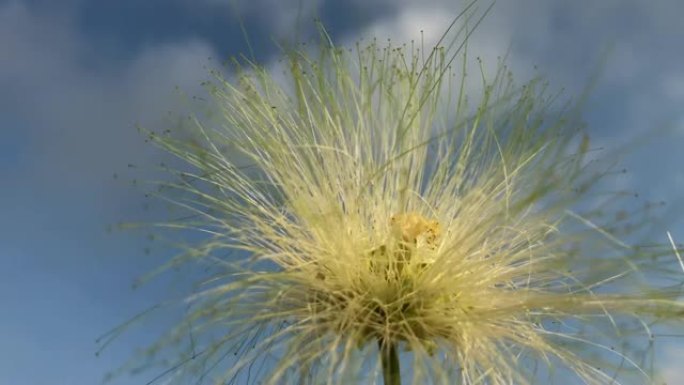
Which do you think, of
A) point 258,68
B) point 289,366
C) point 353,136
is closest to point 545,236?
point 353,136

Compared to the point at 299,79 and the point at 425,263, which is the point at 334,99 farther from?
the point at 425,263

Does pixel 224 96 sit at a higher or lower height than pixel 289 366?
higher

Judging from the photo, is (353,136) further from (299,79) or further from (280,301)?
(280,301)

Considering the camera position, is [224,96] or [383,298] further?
[224,96]

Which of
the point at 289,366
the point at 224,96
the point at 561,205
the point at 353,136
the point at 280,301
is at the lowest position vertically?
the point at 289,366

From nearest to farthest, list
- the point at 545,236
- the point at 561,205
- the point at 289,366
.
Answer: the point at 289,366
the point at 561,205
the point at 545,236

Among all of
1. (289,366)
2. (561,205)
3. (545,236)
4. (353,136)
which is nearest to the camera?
(289,366)
